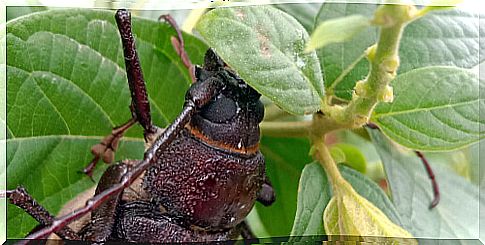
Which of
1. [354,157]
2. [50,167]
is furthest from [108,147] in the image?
[354,157]

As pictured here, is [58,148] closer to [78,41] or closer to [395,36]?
[78,41]

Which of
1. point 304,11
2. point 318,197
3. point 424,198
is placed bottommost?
point 424,198

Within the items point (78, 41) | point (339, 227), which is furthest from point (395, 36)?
point (78, 41)

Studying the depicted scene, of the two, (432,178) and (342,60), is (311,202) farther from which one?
(432,178)

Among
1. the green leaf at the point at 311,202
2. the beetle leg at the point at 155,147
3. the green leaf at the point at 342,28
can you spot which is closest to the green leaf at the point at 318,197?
the green leaf at the point at 311,202

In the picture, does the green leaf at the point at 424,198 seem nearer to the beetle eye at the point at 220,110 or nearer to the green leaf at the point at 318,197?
the green leaf at the point at 318,197

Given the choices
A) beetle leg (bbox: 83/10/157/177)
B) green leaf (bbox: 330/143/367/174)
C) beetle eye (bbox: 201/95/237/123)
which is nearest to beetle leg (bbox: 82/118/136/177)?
beetle leg (bbox: 83/10/157/177)
